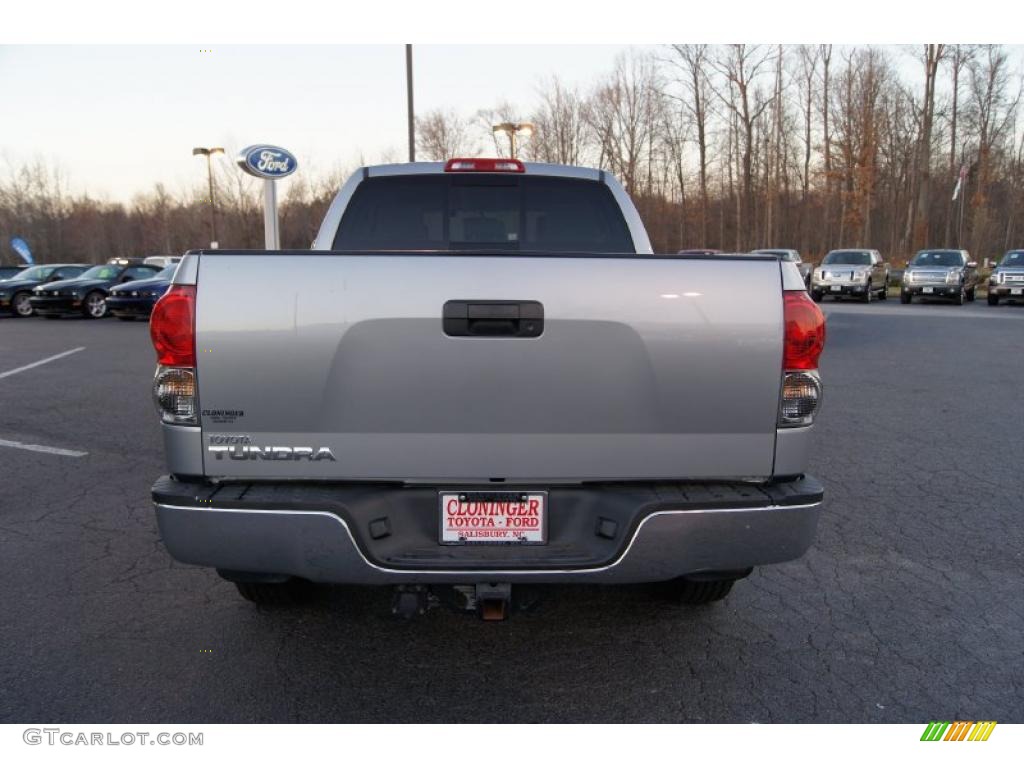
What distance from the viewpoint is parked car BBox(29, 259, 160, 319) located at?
20.8 m

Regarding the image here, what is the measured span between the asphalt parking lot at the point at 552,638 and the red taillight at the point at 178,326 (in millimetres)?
1281

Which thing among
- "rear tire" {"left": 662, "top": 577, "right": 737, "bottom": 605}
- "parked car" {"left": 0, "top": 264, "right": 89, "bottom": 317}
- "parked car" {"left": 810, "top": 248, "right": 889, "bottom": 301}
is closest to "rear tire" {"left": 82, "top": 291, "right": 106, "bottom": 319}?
"parked car" {"left": 0, "top": 264, "right": 89, "bottom": 317}

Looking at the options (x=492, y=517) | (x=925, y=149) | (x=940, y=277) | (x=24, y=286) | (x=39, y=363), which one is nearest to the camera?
(x=492, y=517)

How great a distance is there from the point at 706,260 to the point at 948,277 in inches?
982

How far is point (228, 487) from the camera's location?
250cm

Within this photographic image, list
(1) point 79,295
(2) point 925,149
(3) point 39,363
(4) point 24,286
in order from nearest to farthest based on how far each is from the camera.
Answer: (3) point 39,363
(1) point 79,295
(4) point 24,286
(2) point 925,149

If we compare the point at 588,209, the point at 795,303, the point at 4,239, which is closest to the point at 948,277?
the point at 588,209

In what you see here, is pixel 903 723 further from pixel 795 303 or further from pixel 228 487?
pixel 228 487

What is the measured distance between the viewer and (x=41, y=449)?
6465 millimetres

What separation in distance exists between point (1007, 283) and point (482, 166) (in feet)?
78.7

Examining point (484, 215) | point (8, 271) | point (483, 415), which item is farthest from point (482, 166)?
point (8, 271)

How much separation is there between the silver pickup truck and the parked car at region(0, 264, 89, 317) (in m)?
23.2

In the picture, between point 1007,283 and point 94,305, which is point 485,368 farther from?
point 1007,283
